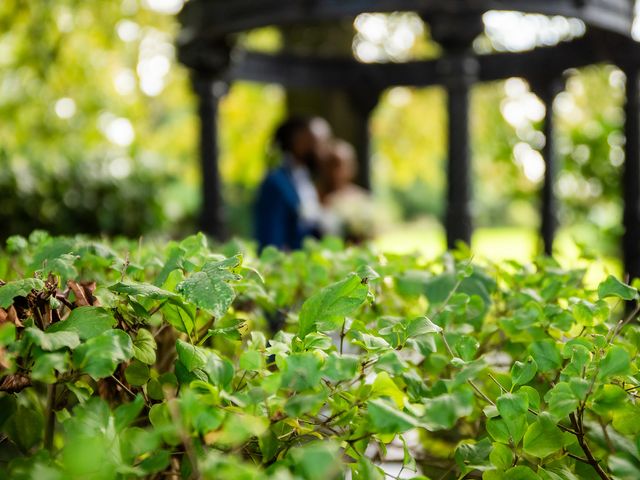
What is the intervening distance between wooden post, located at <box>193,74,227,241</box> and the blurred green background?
0.63 meters

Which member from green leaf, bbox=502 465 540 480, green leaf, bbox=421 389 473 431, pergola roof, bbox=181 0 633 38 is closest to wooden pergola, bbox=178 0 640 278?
pergola roof, bbox=181 0 633 38

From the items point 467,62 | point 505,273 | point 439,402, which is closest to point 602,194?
point 467,62

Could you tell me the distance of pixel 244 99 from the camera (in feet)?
47.9

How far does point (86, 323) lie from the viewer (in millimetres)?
1082

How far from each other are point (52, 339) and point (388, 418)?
0.47m

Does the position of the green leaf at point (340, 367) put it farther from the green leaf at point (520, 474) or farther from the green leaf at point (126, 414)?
the green leaf at point (520, 474)

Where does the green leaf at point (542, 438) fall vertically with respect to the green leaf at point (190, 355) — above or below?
below

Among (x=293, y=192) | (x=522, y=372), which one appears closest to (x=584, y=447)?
(x=522, y=372)

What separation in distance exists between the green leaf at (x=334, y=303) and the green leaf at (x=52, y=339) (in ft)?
1.22

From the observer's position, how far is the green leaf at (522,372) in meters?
1.16

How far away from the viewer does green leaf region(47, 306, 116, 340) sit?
3.50ft

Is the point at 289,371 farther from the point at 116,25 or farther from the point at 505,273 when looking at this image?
the point at 116,25

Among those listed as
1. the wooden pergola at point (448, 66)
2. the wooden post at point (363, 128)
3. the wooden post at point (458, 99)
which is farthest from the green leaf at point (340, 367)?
the wooden post at point (363, 128)

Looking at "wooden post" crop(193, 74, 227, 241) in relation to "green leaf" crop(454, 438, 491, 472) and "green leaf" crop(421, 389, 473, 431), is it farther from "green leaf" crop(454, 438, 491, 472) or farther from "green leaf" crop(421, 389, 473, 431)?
"green leaf" crop(421, 389, 473, 431)
